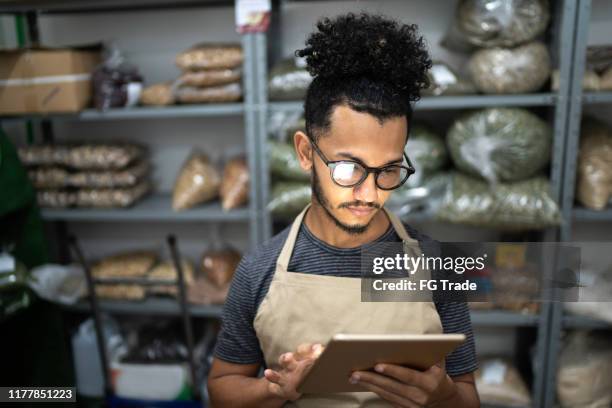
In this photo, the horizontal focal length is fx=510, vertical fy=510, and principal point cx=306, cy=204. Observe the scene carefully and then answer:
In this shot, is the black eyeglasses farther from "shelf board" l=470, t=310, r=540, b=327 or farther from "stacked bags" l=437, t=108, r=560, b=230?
"shelf board" l=470, t=310, r=540, b=327

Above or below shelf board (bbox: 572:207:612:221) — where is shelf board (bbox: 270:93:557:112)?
Result: above

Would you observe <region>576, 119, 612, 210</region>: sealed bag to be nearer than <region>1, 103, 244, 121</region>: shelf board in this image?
Yes

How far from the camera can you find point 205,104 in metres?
2.11

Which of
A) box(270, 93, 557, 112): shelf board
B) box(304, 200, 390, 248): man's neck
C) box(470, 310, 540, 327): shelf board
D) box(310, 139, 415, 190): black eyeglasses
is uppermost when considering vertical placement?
box(270, 93, 557, 112): shelf board

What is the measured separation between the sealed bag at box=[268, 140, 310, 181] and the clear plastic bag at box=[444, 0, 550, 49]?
800 mm

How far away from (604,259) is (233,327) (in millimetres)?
665

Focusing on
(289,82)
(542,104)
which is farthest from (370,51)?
(542,104)

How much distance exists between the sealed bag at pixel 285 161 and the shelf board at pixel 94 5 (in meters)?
0.72

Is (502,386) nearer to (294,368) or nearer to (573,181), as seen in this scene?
(573,181)

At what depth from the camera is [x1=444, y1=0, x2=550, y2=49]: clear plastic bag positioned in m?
1.80

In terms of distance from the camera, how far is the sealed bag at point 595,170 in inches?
74.6

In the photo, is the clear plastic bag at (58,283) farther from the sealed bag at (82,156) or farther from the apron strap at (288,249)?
the apron strap at (288,249)

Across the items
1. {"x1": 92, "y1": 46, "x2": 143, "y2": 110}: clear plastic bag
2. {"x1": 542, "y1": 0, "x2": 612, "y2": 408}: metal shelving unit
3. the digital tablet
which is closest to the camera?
the digital tablet

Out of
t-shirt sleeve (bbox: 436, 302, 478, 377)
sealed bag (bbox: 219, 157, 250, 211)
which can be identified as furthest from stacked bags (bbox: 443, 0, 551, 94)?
t-shirt sleeve (bbox: 436, 302, 478, 377)
